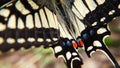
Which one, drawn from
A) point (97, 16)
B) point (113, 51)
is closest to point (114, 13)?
point (97, 16)

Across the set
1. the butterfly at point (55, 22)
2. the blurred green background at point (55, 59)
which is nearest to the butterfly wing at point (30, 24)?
the butterfly at point (55, 22)

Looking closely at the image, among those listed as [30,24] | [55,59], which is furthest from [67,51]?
[55,59]

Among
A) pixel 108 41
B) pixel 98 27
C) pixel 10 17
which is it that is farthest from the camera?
pixel 108 41

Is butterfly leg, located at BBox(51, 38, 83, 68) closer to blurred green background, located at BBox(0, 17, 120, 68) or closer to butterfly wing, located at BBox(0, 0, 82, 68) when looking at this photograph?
butterfly wing, located at BBox(0, 0, 82, 68)

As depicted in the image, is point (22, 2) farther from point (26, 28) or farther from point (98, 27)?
point (98, 27)

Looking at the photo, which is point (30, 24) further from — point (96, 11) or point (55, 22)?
point (96, 11)

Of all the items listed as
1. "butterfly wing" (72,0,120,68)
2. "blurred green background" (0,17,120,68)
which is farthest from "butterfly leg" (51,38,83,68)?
"blurred green background" (0,17,120,68)

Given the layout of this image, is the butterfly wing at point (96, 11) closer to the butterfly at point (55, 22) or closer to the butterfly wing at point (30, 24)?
the butterfly at point (55, 22)

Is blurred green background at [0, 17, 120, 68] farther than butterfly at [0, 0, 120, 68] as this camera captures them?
Yes
